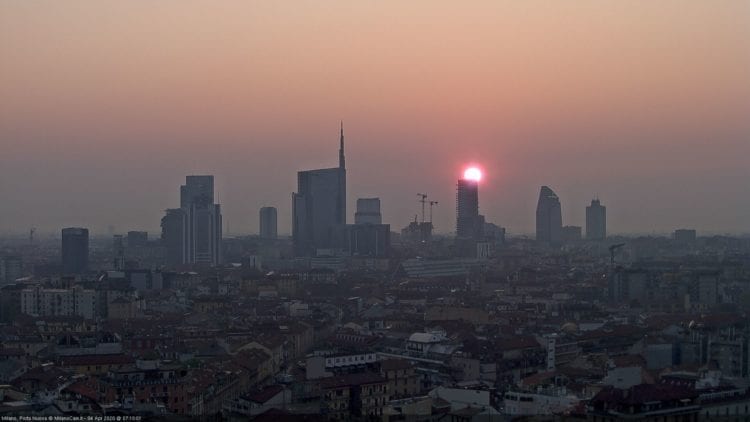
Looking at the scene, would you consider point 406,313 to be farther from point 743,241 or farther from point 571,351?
point 743,241

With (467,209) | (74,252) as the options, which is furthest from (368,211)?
(74,252)

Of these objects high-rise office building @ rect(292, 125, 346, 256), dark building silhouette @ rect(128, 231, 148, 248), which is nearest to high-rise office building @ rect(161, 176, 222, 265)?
dark building silhouette @ rect(128, 231, 148, 248)

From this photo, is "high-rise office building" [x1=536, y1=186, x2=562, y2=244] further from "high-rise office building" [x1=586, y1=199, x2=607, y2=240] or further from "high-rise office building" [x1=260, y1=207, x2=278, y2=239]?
"high-rise office building" [x1=260, y1=207, x2=278, y2=239]

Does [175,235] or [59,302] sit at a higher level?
[175,235]

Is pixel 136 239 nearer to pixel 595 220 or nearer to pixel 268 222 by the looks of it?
pixel 268 222

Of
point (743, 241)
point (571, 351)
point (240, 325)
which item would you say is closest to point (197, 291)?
point (240, 325)
